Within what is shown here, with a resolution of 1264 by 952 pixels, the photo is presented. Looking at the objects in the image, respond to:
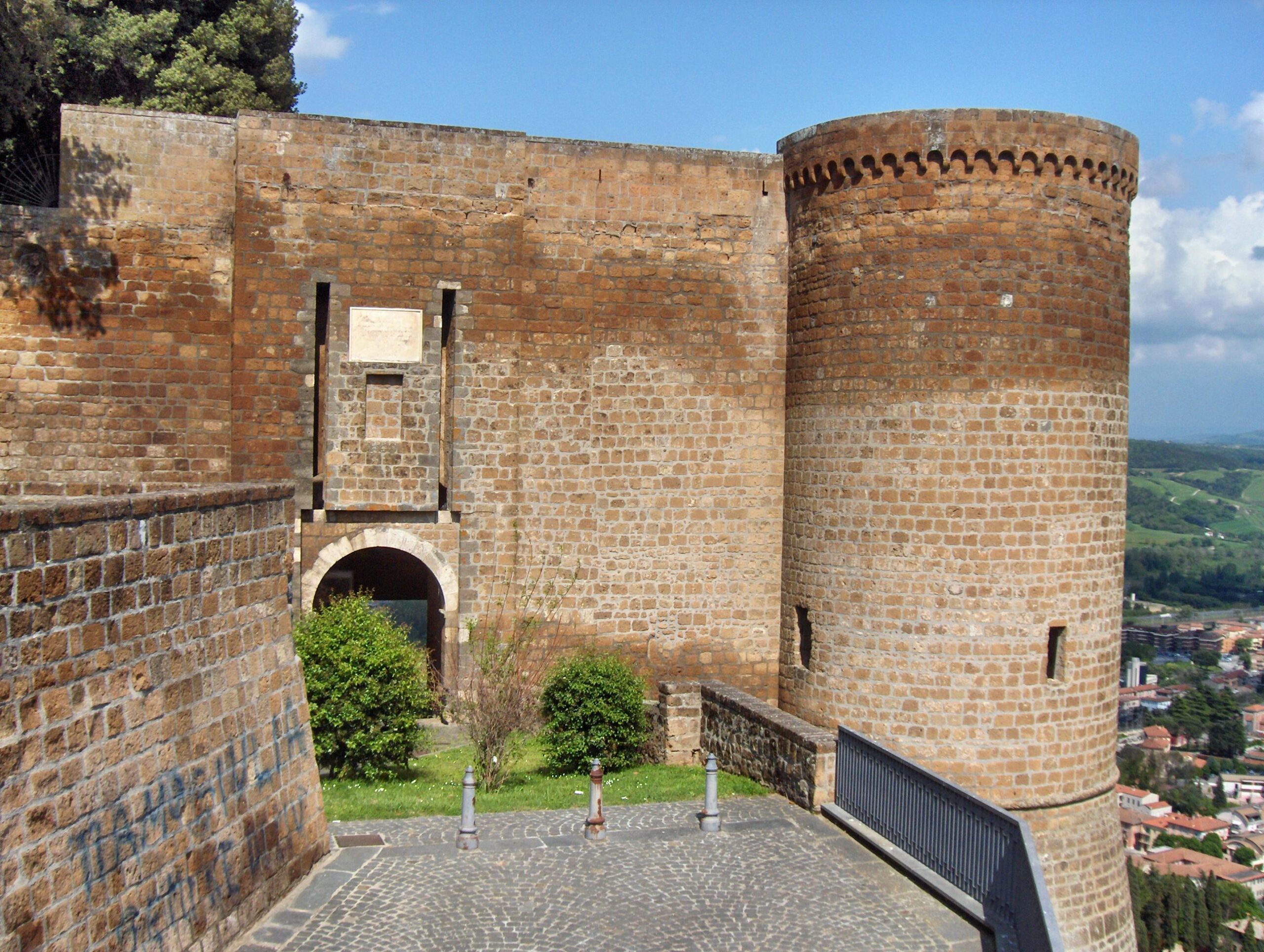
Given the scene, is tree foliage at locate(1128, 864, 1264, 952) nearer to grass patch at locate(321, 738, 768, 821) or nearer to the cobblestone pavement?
grass patch at locate(321, 738, 768, 821)

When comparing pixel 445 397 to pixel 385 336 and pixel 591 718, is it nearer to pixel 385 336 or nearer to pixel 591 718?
pixel 385 336

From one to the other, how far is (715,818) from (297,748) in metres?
4.13

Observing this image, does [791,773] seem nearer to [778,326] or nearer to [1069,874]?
[1069,874]

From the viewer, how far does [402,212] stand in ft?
48.1

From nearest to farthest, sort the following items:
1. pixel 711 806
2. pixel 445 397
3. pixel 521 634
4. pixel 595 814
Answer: pixel 595 814, pixel 711 806, pixel 521 634, pixel 445 397

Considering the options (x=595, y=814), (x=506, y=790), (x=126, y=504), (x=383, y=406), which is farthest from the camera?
(x=383, y=406)

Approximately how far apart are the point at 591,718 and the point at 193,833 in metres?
6.55

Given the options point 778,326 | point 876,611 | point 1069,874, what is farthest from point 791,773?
point 778,326

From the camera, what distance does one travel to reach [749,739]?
42.8ft

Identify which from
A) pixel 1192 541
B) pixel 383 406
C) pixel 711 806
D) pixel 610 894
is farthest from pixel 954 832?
pixel 1192 541

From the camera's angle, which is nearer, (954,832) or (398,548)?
(954,832)

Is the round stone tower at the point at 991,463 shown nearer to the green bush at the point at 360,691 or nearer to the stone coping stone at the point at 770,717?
the stone coping stone at the point at 770,717

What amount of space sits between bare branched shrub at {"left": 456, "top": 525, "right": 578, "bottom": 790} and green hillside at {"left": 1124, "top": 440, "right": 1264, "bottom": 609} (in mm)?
99226

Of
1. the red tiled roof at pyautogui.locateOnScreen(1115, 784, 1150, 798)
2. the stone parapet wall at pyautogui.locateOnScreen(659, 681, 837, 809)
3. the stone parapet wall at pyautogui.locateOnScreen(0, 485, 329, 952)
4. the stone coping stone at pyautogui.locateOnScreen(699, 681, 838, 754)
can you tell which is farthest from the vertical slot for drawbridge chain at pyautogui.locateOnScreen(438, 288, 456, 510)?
the red tiled roof at pyautogui.locateOnScreen(1115, 784, 1150, 798)
